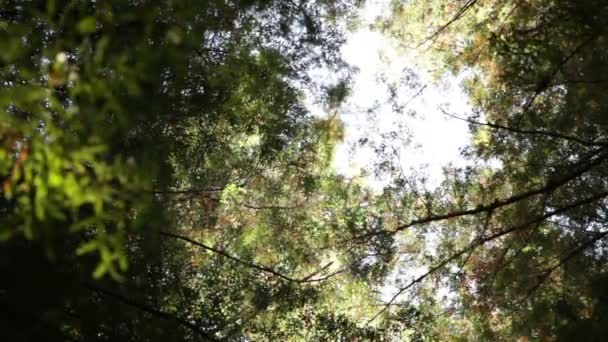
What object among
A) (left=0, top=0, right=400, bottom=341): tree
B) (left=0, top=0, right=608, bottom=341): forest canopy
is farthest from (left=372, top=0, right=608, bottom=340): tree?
(left=0, top=0, right=400, bottom=341): tree

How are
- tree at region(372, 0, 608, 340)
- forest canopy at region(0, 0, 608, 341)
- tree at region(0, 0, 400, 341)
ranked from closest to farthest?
1. tree at region(0, 0, 400, 341)
2. forest canopy at region(0, 0, 608, 341)
3. tree at region(372, 0, 608, 340)

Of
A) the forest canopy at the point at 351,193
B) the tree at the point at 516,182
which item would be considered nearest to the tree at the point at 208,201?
the forest canopy at the point at 351,193

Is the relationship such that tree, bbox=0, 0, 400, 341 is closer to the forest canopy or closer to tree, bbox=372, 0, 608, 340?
the forest canopy

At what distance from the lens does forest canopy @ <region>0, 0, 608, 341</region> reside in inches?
146

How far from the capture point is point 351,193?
215 inches

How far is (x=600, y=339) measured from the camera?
3035 mm

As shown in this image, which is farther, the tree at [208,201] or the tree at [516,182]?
the tree at [516,182]

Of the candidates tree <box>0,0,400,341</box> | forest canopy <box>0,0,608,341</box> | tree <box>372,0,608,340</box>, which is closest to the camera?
tree <box>0,0,400,341</box>

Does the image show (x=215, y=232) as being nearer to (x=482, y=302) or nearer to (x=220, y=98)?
(x=220, y=98)

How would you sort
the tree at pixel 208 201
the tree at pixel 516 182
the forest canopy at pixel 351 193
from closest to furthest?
1. the tree at pixel 208 201
2. the forest canopy at pixel 351 193
3. the tree at pixel 516 182

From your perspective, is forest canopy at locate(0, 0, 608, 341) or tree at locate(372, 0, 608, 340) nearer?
forest canopy at locate(0, 0, 608, 341)

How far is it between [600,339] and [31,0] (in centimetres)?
350

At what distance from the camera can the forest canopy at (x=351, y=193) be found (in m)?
3.70

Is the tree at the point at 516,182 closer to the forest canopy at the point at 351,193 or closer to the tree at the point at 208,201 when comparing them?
the forest canopy at the point at 351,193
